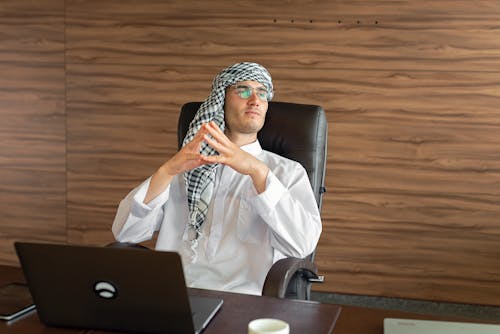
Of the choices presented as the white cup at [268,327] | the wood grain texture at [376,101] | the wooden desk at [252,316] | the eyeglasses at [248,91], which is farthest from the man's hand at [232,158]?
the wood grain texture at [376,101]

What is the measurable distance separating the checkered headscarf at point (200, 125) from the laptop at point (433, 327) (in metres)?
1.17

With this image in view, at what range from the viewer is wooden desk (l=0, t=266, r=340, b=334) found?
1.43m

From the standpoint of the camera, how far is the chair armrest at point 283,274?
74.7 inches

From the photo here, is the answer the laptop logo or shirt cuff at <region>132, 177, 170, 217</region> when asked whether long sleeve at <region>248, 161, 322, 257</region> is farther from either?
the laptop logo

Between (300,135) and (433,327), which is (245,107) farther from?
(433,327)

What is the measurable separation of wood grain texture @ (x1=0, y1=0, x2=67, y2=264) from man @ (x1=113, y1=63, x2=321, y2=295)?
213 centimetres

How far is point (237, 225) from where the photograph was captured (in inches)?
95.7

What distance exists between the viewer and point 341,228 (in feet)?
13.2

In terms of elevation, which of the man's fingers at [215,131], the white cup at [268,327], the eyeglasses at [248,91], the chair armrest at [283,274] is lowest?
→ the chair armrest at [283,274]

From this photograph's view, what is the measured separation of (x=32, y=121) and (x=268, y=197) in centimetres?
275

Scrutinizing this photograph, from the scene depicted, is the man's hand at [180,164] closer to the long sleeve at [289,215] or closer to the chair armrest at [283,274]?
the long sleeve at [289,215]

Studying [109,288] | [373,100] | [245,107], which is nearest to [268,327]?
[109,288]

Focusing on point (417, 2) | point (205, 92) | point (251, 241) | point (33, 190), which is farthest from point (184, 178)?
point (33, 190)

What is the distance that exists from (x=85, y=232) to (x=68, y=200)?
25cm
